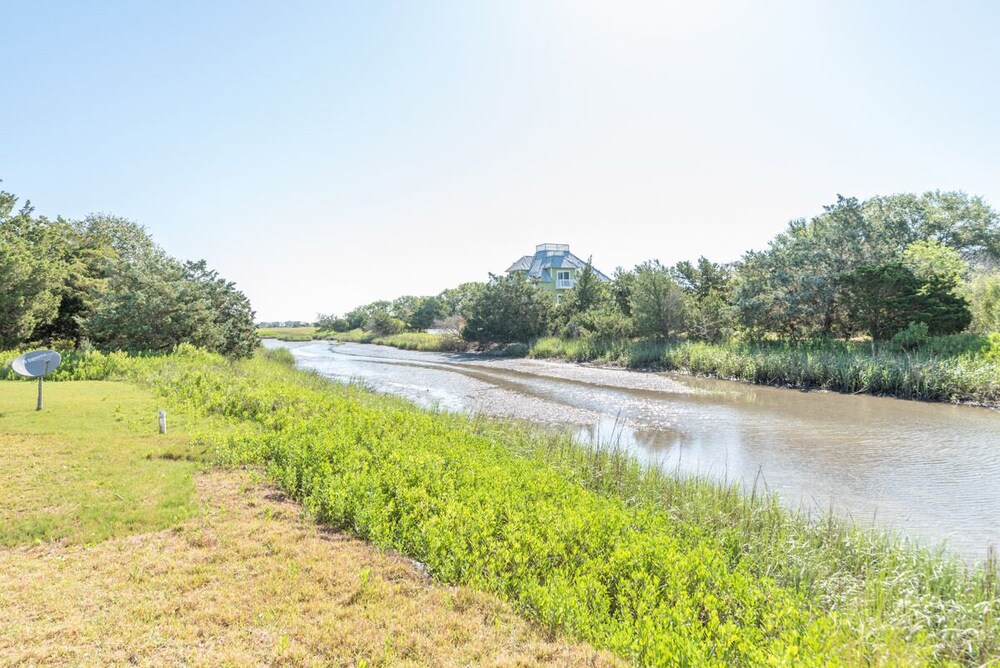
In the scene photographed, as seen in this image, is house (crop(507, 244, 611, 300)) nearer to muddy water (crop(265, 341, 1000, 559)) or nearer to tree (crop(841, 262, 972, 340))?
muddy water (crop(265, 341, 1000, 559))

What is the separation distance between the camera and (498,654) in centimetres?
357

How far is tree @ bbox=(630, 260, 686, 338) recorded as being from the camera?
1185 inches

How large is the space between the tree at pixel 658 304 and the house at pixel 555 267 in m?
23.7

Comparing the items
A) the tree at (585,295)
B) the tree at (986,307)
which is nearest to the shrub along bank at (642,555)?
the tree at (986,307)

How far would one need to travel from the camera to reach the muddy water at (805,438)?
26.3ft

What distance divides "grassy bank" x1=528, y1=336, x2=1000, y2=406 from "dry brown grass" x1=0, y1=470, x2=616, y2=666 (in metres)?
20.0

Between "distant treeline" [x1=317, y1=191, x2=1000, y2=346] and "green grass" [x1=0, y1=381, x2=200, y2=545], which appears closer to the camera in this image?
"green grass" [x1=0, y1=381, x2=200, y2=545]

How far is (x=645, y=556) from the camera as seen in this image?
15.3 ft

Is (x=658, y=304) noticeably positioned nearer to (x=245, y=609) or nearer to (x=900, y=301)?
(x=900, y=301)

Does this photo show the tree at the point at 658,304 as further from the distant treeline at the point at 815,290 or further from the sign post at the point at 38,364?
the sign post at the point at 38,364

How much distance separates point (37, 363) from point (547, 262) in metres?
51.3

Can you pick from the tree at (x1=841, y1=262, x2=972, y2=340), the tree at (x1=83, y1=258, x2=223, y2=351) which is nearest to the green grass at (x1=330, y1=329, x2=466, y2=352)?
the tree at (x1=83, y1=258, x2=223, y2=351)

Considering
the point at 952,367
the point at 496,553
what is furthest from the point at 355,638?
the point at 952,367

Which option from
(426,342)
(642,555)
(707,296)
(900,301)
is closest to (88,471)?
(642,555)
